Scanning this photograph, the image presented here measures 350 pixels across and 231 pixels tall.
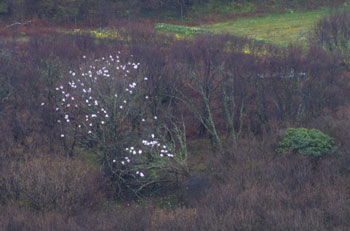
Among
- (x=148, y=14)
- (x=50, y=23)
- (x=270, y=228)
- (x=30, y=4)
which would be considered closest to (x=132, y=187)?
(x=270, y=228)

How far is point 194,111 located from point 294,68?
421 cm

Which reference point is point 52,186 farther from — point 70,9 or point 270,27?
point 270,27

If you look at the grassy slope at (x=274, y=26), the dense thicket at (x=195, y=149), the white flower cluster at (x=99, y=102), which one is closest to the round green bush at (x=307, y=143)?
the dense thicket at (x=195, y=149)

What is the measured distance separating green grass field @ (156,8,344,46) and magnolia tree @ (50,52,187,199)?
1767 cm

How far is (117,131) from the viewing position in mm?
12406

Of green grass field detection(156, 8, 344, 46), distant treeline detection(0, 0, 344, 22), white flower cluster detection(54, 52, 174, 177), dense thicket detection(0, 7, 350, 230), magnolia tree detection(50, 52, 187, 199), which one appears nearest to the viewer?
dense thicket detection(0, 7, 350, 230)

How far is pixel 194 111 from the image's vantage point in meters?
15.4

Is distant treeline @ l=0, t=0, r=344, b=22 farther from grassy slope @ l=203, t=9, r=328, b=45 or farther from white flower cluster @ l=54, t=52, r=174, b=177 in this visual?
white flower cluster @ l=54, t=52, r=174, b=177

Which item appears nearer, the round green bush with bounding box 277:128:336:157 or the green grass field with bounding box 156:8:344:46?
the round green bush with bounding box 277:128:336:157

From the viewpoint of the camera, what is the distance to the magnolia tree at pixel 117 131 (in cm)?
1209

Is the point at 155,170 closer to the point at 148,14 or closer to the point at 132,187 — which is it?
the point at 132,187

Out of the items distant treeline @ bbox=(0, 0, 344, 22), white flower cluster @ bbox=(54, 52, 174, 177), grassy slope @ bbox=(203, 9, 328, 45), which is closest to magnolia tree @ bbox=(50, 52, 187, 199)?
white flower cluster @ bbox=(54, 52, 174, 177)

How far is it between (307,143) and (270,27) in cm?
2426

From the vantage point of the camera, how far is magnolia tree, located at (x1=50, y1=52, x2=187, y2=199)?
12.1m
